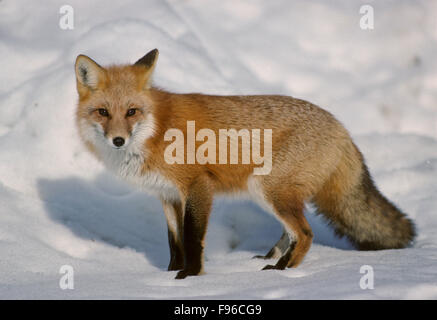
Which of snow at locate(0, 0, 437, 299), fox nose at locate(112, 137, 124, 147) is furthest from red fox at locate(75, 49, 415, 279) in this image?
snow at locate(0, 0, 437, 299)

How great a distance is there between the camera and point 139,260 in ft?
13.0

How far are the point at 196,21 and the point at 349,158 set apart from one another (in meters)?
3.04

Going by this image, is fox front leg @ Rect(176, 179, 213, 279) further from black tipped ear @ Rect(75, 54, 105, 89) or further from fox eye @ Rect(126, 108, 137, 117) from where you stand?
black tipped ear @ Rect(75, 54, 105, 89)

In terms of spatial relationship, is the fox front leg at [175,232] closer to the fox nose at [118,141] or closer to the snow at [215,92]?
the snow at [215,92]

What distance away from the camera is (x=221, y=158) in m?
3.59

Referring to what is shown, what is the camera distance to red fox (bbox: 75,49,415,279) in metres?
3.41

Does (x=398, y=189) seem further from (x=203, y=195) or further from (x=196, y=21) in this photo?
(x=196, y=21)

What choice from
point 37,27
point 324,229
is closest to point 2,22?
point 37,27

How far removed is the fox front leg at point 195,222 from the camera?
3.38 m

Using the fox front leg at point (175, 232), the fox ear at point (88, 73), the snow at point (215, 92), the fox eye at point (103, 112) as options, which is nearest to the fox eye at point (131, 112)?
the fox eye at point (103, 112)

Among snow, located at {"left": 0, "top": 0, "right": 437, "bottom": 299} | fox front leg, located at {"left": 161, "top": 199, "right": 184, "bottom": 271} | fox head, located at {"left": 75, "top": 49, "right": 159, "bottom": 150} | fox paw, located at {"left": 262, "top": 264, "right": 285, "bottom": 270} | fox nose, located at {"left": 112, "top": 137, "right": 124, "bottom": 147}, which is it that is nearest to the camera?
snow, located at {"left": 0, "top": 0, "right": 437, "bottom": 299}

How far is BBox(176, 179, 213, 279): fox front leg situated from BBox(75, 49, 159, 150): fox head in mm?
463

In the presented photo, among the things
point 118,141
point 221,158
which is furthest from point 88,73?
point 221,158

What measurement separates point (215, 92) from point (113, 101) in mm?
1985
